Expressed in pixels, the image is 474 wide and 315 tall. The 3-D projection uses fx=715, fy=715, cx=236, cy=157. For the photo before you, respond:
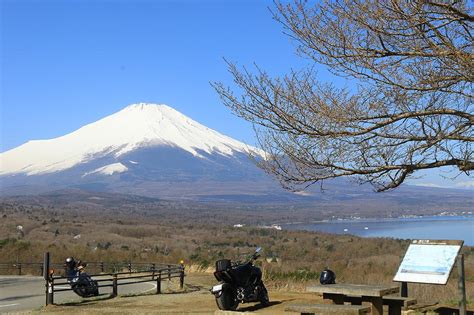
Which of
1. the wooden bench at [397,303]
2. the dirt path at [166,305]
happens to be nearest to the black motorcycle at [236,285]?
the dirt path at [166,305]

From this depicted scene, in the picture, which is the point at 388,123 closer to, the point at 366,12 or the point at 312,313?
the point at 366,12

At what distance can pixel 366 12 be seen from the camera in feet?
36.2

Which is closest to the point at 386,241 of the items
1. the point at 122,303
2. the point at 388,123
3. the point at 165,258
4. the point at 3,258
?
the point at 165,258

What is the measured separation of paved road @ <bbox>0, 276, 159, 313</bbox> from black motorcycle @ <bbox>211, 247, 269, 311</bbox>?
621 centimetres

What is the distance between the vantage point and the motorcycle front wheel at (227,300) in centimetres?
1340

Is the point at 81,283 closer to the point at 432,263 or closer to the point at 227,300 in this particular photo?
the point at 227,300

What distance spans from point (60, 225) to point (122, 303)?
61.4 metres

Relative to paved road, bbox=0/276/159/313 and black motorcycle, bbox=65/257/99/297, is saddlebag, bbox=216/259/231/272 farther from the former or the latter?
black motorcycle, bbox=65/257/99/297

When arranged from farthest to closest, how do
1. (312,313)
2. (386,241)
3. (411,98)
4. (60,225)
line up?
(60,225) → (386,241) → (411,98) → (312,313)

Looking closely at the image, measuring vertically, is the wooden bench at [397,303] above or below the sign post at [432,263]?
below

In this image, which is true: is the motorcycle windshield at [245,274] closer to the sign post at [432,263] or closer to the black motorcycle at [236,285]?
the black motorcycle at [236,285]

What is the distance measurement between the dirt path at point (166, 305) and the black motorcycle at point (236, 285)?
0.91 feet

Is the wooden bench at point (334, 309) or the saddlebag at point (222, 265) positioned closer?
the wooden bench at point (334, 309)

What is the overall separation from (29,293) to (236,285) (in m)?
10.9
